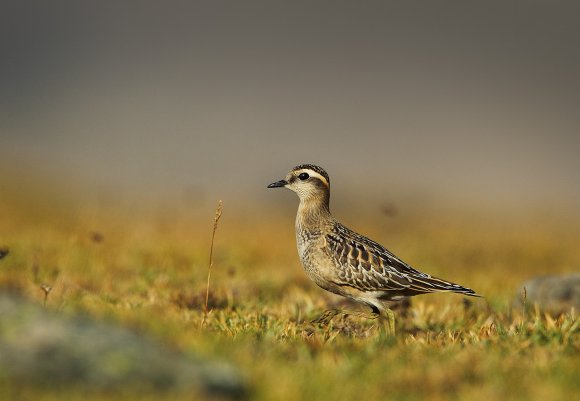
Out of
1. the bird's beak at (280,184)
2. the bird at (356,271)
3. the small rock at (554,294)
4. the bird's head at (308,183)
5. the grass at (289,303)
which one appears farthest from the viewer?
the small rock at (554,294)

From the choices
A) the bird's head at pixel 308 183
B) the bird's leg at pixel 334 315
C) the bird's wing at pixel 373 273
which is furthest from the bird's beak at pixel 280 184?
the bird's leg at pixel 334 315

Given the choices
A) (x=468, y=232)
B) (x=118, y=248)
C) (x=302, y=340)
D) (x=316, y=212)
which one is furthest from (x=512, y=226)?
(x=302, y=340)

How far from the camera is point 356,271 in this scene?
9094mm

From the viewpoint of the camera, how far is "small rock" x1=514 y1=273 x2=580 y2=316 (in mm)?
10776

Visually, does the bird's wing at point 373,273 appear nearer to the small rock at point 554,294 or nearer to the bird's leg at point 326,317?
the bird's leg at point 326,317

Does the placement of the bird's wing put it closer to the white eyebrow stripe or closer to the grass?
the grass

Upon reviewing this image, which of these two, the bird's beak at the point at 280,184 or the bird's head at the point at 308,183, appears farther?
the bird's beak at the point at 280,184

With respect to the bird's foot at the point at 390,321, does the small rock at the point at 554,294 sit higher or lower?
higher

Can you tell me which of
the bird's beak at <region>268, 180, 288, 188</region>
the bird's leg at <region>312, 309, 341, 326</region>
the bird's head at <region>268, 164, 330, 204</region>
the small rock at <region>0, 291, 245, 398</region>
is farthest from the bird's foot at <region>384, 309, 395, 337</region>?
the small rock at <region>0, 291, 245, 398</region>

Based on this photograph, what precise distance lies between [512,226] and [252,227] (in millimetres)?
8222

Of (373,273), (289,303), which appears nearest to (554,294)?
(373,273)

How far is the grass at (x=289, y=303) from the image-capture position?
5969 mm

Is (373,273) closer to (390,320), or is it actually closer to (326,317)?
(390,320)

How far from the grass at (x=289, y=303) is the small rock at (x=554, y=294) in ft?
1.16
